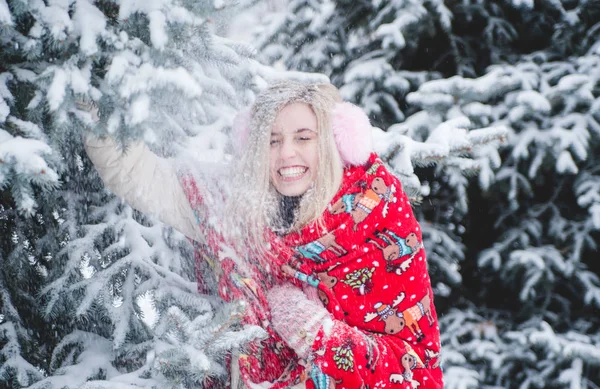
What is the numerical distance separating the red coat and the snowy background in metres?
0.38

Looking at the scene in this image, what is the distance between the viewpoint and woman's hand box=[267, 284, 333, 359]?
1.67 metres

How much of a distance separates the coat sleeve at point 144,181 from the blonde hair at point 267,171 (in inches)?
7.8

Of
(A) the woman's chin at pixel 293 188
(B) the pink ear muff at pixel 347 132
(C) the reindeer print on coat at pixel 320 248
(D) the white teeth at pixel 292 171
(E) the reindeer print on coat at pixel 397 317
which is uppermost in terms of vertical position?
(B) the pink ear muff at pixel 347 132

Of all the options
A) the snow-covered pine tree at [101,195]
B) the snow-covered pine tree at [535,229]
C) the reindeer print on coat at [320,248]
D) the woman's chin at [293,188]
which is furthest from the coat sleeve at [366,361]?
the snow-covered pine tree at [535,229]

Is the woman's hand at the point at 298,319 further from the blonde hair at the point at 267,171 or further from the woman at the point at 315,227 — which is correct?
the blonde hair at the point at 267,171

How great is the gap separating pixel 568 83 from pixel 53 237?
11.1 ft

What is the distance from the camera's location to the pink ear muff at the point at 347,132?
6.40ft

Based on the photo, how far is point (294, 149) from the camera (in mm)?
1943

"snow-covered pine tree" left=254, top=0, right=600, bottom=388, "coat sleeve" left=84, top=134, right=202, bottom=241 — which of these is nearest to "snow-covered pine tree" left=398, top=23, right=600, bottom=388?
"snow-covered pine tree" left=254, top=0, right=600, bottom=388

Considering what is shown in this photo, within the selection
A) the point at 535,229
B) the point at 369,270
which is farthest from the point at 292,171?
the point at 535,229

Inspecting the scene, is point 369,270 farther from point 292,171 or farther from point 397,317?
point 292,171

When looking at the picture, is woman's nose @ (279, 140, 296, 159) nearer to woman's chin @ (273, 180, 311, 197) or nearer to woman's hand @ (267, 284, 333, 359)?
woman's chin @ (273, 180, 311, 197)

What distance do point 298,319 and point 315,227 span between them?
1.27 feet

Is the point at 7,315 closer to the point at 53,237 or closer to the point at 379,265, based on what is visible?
the point at 53,237
